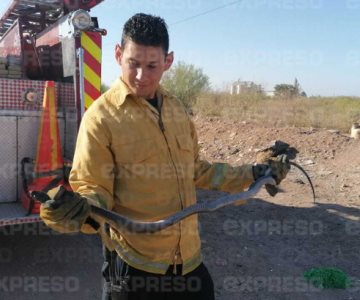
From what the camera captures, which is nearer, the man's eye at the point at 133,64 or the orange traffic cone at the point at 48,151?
the man's eye at the point at 133,64

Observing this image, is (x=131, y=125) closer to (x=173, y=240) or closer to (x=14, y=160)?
(x=173, y=240)

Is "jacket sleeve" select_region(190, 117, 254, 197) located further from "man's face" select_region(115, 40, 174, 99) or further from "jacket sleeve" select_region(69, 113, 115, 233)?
"jacket sleeve" select_region(69, 113, 115, 233)

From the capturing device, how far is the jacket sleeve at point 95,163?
5.77 feet

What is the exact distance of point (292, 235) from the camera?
4719 millimetres

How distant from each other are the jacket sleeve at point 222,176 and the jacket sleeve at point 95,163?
22.8 inches

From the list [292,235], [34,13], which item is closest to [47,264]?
[292,235]

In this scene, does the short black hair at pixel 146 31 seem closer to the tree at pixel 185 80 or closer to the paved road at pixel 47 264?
the paved road at pixel 47 264

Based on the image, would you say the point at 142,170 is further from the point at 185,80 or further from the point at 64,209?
the point at 185,80

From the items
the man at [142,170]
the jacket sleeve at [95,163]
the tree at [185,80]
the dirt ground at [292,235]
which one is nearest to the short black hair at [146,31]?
the man at [142,170]

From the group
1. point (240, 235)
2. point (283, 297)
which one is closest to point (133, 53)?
point (283, 297)

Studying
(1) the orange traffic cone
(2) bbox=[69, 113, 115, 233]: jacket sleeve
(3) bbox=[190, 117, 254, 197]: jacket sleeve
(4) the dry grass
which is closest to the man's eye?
(2) bbox=[69, 113, 115, 233]: jacket sleeve

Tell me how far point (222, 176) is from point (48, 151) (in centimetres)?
229

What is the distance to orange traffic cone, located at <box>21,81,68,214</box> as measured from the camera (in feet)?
12.6

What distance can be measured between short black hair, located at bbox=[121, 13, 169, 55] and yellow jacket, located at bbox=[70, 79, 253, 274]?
222 millimetres
